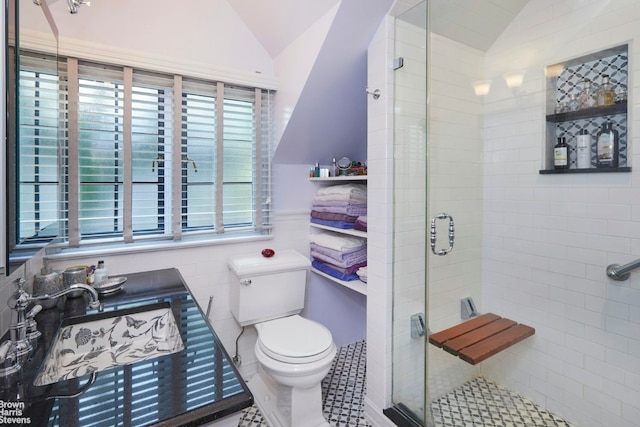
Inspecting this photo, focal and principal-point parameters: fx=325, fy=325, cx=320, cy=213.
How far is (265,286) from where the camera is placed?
6.74 ft

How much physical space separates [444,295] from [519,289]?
1.63ft

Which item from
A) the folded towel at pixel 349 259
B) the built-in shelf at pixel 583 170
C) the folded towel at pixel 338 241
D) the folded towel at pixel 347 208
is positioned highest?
the built-in shelf at pixel 583 170

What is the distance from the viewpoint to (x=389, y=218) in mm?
1677

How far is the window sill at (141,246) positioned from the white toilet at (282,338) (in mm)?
140

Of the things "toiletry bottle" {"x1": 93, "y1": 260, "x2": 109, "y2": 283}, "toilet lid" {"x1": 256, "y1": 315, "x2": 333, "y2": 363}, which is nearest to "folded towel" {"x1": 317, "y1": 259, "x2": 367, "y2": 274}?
"toilet lid" {"x1": 256, "y1": 315, "x2": 333, "y2": 363}

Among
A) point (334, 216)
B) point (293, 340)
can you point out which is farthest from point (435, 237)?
point (293, 340)

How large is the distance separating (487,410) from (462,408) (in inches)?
5.8

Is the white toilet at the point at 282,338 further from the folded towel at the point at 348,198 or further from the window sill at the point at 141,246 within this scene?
the folded towel at the point at 348,198

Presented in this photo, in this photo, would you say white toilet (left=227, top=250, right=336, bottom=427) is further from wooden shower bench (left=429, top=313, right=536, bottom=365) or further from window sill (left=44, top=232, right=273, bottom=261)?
wooden shower bench (left=429, top=313, right=536, bottom=365)

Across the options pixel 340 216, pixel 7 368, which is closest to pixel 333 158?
pixel 340 216

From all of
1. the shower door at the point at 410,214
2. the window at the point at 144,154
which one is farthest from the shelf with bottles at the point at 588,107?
the window at the point at 144,154

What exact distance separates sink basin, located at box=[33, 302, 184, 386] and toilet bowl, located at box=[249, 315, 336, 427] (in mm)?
561

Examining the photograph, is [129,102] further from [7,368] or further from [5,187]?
[7,368]

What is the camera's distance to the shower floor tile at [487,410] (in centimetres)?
177
